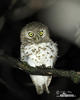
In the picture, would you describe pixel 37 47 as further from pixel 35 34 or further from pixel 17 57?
pixel 17 57

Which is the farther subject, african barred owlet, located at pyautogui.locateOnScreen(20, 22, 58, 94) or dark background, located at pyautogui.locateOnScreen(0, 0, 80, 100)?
dark background, located at pyautogui.locateOnScreen(0, 0, 80, 100)

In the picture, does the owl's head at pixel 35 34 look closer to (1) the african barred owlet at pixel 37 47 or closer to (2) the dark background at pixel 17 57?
(1) the african barred owlet at pixel 37 47

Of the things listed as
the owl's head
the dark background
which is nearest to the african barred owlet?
the owl's head

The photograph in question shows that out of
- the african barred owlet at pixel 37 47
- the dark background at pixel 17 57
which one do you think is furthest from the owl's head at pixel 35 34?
the dark background at pixel 17 57

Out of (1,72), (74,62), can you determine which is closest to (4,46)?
(1,72)

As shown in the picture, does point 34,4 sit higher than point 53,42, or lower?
higher

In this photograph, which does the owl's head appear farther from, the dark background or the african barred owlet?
the dark background

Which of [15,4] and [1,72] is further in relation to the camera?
[1,72]

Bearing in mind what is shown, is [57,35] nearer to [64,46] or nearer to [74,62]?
[64,46]

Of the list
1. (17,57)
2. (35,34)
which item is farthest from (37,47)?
(17,57)
